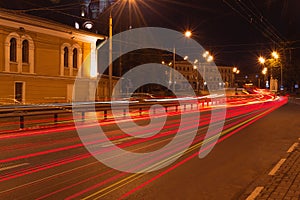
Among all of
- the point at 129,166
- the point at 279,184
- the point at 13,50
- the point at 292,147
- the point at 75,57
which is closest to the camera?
the point at 279,184

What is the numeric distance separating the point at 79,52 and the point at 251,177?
37.1m

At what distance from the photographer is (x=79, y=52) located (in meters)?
43.2

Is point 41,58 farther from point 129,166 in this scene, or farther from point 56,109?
point 129,166

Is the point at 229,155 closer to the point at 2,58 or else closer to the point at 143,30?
the point at 2,58

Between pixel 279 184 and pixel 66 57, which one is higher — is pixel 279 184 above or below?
below

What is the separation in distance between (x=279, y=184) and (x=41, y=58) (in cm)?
3394

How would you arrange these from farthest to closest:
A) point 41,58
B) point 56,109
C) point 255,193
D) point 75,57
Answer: point 75,57 → point 41,58 → point 56,109 → point 255,193

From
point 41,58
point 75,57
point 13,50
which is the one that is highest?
point 75,57

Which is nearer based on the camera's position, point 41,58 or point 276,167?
point 276,167

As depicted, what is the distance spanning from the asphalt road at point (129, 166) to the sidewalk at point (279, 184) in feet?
0.67

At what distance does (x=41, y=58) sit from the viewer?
38.3 metres

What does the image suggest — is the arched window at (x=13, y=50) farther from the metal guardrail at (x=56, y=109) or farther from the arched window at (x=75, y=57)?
the metal guardrail at (x=56, y=109)

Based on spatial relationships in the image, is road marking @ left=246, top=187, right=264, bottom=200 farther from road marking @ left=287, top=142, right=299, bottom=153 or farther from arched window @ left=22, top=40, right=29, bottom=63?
arched window @ left=22, top=40, right=29, bottom=63

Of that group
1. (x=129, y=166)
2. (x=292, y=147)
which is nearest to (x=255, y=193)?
(x=129, y=166)
